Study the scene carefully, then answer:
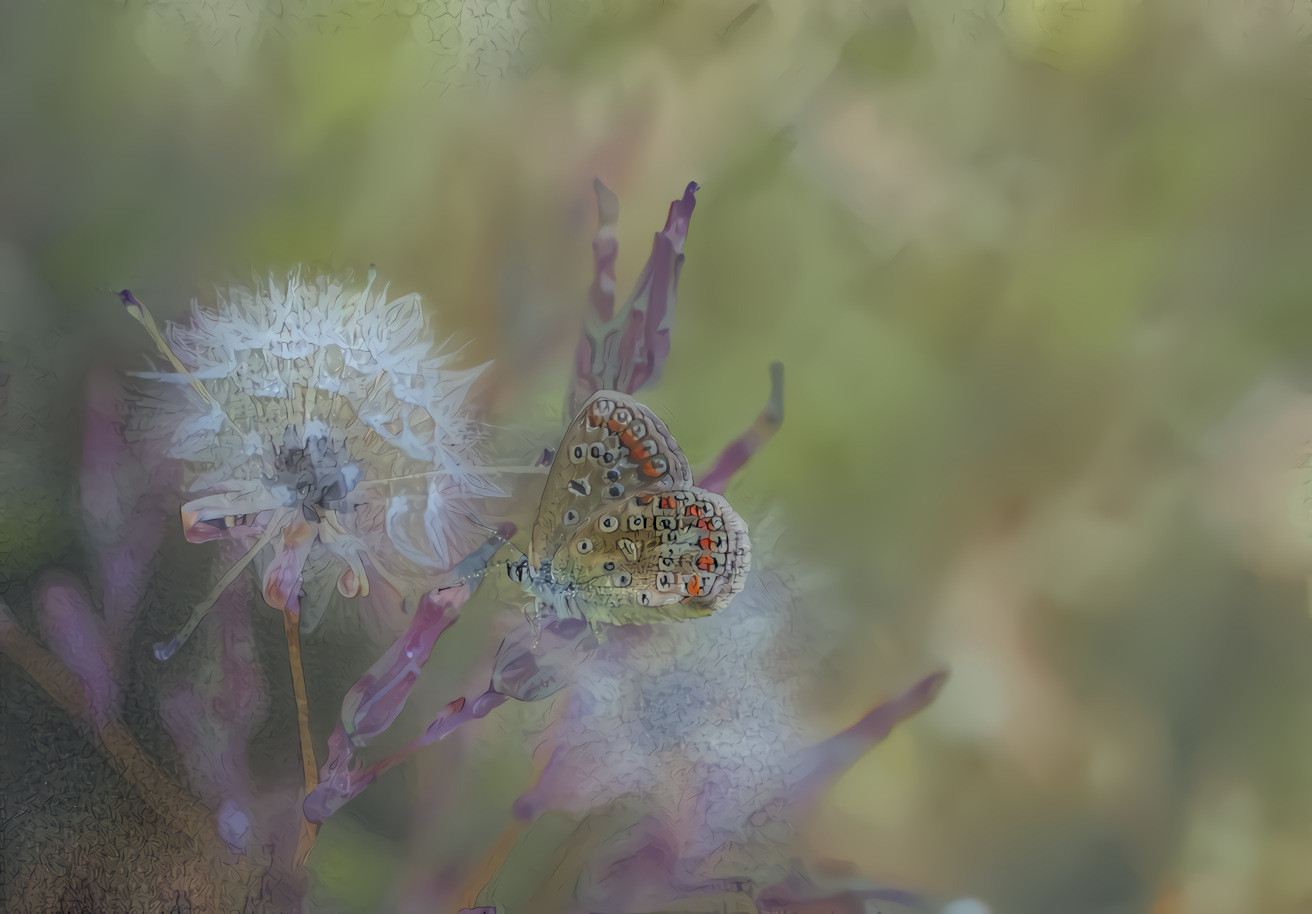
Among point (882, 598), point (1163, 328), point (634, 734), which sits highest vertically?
point (1163, 328)

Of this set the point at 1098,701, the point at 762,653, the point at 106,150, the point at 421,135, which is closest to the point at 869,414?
the point at 762,653

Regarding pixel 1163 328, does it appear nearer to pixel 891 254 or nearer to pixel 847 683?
pixel 891 254

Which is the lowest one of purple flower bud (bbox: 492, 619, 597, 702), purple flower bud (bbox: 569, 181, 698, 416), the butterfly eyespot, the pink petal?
purple flower bud (bbox: 492, 619, 597, 702)

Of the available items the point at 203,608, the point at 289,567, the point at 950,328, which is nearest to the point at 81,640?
the point at 203,608

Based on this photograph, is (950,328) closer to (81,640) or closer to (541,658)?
(541,658)

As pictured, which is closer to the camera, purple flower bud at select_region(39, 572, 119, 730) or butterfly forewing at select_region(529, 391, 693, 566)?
butterfly forewing at select_region(529, 391, 693, 566)

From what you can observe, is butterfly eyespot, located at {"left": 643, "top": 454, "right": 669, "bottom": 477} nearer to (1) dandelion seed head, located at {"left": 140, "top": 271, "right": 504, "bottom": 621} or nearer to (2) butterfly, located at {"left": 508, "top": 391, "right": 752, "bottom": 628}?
(2) butterfly, located at {"left": 508, "top": 391, "right": 752, "bottom": 628}

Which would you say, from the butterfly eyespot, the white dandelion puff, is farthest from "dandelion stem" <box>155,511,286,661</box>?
the butterfly eyespot

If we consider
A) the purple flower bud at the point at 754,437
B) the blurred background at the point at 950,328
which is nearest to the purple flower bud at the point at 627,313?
the blurred background at the point at 950,328

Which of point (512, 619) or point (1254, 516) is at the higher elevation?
point (1254, 516)
